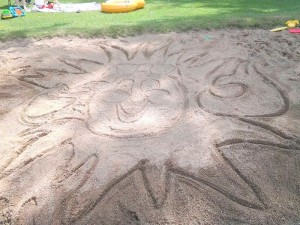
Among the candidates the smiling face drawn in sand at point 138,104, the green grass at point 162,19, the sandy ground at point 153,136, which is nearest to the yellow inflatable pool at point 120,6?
the green grass at point 162,19

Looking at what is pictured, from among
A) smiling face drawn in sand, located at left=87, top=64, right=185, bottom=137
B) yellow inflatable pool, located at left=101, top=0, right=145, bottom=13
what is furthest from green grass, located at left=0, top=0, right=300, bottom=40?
smiling face drawn in sand, located at left=87, top=64, right=185, bottom=137

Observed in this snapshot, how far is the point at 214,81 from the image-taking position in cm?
314

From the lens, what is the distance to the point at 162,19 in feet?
16.8

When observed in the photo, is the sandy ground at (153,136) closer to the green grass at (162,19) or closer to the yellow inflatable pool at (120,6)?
the green grass at (162,19)

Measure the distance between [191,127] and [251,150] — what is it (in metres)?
0.50

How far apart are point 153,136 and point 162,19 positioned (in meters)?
3.31

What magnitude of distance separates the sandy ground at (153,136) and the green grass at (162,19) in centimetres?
76

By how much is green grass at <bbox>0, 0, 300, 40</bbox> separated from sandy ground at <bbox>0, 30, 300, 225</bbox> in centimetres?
76

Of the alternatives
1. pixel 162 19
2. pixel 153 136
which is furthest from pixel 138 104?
pixel 162 19

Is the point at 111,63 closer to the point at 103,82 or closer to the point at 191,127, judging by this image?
the point at 103,82

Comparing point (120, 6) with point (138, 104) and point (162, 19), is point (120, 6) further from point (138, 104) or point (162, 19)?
point (138, 104)

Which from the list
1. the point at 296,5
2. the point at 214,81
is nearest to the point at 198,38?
the point at 214,81

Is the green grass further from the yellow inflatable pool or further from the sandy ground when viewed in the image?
the sandy ground

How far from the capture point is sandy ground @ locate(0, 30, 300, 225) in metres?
1.81
